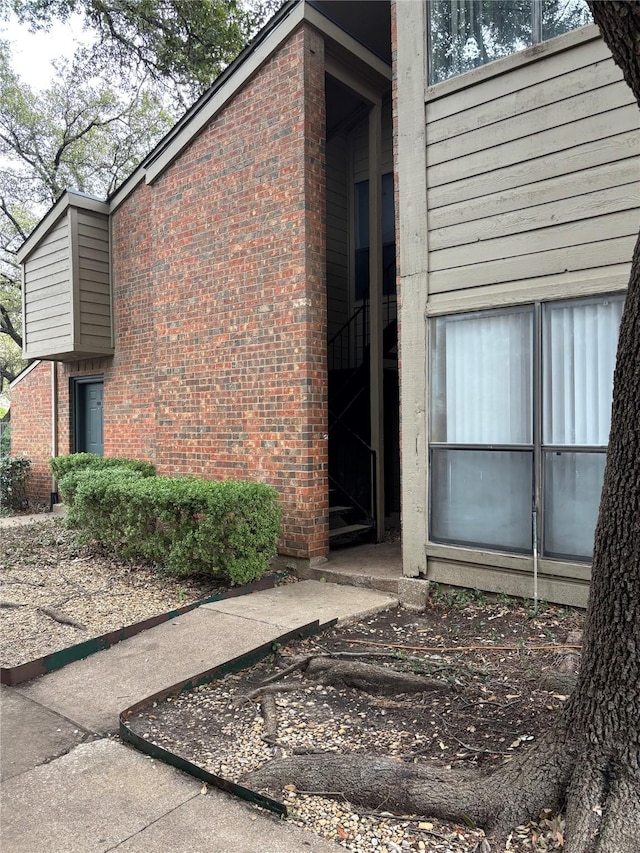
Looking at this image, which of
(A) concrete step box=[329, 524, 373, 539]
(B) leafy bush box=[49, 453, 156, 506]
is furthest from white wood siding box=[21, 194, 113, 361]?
A: (A) concrete step box=[329, 524, 373, 539]

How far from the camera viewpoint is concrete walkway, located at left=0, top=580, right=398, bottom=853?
2.55 metres

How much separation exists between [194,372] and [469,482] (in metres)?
3.87

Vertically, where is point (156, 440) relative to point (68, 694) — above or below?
above

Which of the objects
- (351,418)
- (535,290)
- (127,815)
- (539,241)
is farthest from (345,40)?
(127,815)

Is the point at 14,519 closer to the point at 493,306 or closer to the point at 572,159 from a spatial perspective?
the point at 493,306

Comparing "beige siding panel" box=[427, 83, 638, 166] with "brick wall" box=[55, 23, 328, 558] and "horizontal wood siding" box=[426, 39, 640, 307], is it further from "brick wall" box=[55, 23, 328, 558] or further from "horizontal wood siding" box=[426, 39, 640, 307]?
"brick wall" box=[55, 23, 328, 558]

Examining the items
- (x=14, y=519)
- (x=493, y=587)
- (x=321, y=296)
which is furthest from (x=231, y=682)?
(x=14, y=519)

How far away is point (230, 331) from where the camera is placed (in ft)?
24.1

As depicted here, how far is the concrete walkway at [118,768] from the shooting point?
8.37ft

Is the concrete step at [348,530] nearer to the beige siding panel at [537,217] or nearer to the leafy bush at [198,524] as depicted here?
the leafy bush at [198,524]

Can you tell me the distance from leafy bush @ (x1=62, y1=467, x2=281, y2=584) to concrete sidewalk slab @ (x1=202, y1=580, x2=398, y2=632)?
0.36 meters

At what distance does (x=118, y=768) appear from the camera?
3.10m

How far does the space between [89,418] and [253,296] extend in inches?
206

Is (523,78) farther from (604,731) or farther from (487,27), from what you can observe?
(604,731)
